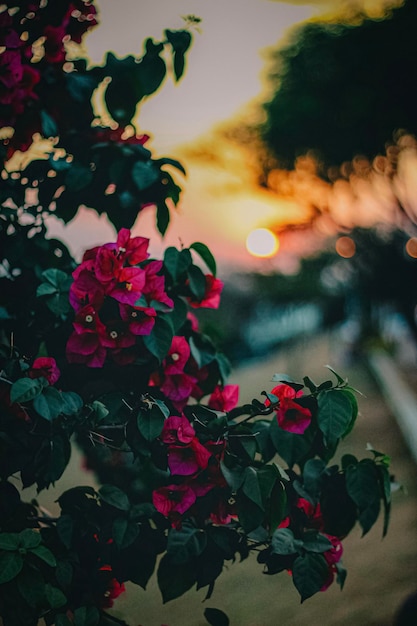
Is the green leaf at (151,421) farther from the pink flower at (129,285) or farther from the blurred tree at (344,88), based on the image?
the blurred tree at (344,88)

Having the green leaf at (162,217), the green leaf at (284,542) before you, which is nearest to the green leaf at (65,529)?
the green leaf at (284,542)

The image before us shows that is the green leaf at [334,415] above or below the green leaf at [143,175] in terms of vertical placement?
below

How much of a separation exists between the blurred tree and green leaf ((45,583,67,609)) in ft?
11.7

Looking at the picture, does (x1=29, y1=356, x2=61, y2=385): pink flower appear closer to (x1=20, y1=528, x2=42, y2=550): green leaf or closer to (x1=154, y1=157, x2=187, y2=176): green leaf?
(x1=20, y1=528, x2=42, y2=550): green leaf

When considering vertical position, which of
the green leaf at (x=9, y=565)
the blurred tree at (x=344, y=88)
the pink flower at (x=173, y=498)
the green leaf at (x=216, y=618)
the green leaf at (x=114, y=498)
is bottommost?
the blurred tree at (x=344, y=88)

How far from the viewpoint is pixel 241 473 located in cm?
86

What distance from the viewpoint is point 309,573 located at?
34.2 inches

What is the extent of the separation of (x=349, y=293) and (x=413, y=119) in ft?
14.3

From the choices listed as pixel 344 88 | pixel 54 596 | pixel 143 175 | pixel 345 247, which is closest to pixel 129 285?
pixel 143 175

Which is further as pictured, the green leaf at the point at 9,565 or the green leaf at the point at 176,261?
the green leaf at the point at 176,261

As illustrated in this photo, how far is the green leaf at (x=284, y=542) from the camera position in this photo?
0.89m

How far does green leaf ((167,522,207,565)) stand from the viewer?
88 centimetres

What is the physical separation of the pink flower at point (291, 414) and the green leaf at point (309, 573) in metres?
0.21

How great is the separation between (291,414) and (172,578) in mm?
322
